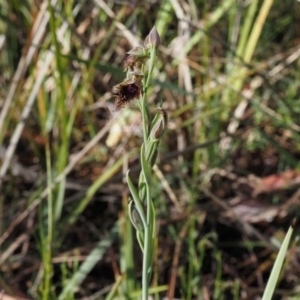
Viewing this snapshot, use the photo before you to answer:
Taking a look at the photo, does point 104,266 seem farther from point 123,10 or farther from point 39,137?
point 123,10

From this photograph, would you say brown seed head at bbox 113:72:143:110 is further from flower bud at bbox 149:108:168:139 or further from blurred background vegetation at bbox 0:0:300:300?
blurred background vegetation at bbox 0:0:300:300

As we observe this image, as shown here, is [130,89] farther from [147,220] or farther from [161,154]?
[161,154]

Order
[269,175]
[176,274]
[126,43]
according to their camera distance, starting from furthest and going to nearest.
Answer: [126,43] < [269,175] < [176,274]

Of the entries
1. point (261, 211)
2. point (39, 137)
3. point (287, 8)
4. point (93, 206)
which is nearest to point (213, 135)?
point (261, 211)

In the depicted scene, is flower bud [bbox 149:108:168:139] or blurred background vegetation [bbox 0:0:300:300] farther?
blurred background vegetation [bbox 0:0:300:300]

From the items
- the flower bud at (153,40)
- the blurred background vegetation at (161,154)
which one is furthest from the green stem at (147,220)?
the blurred background vegetation at (161,154)

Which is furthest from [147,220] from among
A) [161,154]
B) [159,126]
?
[161,154]

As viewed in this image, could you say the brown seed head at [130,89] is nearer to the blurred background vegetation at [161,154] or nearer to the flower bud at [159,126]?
the flower bud at [159,126]

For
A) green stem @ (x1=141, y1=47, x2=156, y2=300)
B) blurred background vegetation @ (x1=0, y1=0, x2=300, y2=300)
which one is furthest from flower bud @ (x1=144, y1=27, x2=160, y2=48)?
blurred background vegetation @ (x1=0, y1=0, x2=300, y2=300)
